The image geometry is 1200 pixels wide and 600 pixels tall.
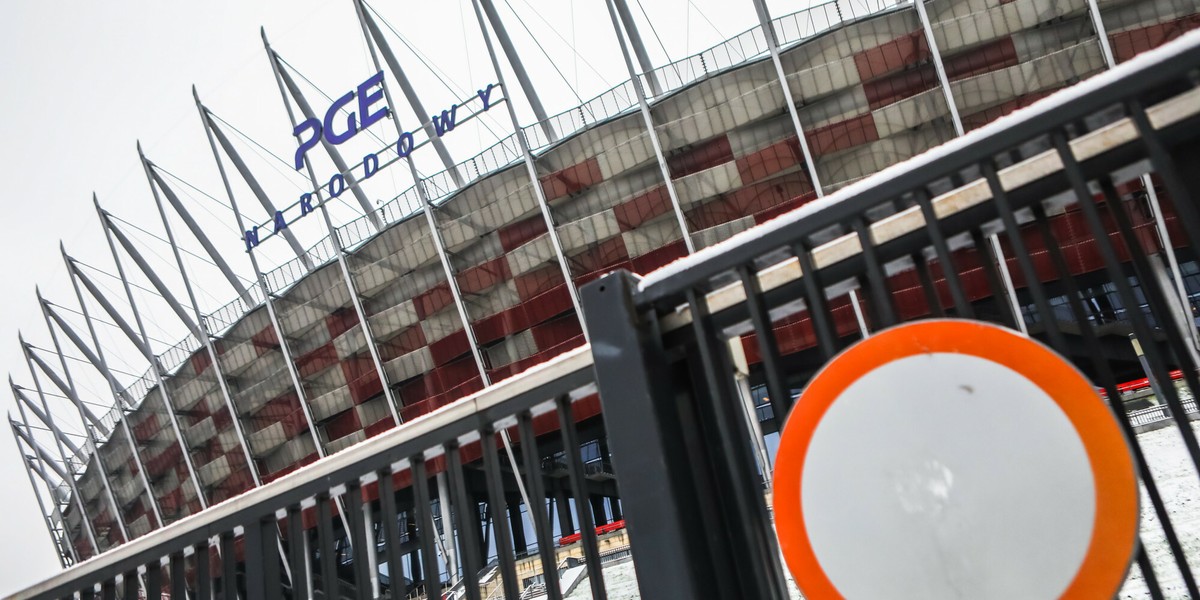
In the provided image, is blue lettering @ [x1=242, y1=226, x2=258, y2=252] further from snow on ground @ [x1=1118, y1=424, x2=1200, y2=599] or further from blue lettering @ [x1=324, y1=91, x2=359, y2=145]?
snow on ground @ [x1=1118, y1=424, x2=1200, y2=599]

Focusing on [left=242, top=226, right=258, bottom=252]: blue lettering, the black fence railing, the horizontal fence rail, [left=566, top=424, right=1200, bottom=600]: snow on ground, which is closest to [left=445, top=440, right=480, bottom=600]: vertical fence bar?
the horizontal fence rail

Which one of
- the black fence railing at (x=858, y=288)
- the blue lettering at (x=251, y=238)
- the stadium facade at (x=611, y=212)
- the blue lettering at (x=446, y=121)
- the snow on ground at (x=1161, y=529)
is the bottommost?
the snow on ground at (x=1161, y=529)

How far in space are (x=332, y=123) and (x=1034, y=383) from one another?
27506 millimetres

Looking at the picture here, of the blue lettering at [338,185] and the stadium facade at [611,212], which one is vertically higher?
the blue lettering at [338,185]

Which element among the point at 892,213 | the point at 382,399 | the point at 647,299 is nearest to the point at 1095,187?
the point at 892,213

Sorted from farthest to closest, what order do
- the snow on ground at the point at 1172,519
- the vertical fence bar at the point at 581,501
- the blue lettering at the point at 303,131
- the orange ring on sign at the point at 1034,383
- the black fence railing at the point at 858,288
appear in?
the blue lettering at the point at 303,131, the snow on ground at the point at 1172,519, the vertical fence bar at the point at 581,501, the black fence railing at the point at 858,288, the orange ring on sign at the point at 1034,383

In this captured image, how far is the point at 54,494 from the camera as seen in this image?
41.8 m

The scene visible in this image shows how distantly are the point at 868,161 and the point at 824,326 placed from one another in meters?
21.3

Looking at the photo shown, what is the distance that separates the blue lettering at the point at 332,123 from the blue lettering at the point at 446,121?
10.0ft

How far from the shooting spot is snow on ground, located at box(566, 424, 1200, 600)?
3438 millimetres

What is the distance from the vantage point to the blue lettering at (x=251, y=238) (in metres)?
28.0

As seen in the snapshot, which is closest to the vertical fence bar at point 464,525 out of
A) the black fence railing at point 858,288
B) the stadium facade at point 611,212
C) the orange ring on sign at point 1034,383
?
the black fence railing at point 858,288

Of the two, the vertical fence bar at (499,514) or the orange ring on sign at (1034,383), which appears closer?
the orange ring on sign at (1034,383)

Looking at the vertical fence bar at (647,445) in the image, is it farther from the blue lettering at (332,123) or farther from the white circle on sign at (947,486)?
the blue lettering at (332,123)
